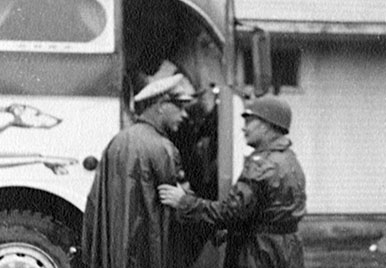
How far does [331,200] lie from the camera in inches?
430

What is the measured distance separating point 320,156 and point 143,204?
15.9 feet

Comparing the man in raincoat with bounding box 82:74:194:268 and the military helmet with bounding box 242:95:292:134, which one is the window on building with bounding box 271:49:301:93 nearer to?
the military helmet with bounding box 242:95:292:134

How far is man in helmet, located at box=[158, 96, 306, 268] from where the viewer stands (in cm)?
670

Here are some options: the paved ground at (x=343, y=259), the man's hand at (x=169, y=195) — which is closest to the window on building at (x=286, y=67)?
the paved ground at (x=343, y=259)

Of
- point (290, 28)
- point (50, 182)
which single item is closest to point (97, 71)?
point (50, 182)

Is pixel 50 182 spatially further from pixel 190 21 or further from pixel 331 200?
pixel 331 200

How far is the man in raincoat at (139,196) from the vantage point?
657 cm

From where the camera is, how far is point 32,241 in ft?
26.3

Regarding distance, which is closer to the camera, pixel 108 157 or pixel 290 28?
pixel 108 157

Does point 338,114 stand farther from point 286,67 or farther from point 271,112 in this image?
point 271,112

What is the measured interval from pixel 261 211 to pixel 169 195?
515 mm

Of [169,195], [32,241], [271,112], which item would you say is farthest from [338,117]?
[169,195]

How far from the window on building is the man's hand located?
14.8 feet

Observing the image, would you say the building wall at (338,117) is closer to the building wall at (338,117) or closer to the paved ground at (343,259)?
the building wall at (338,117)
